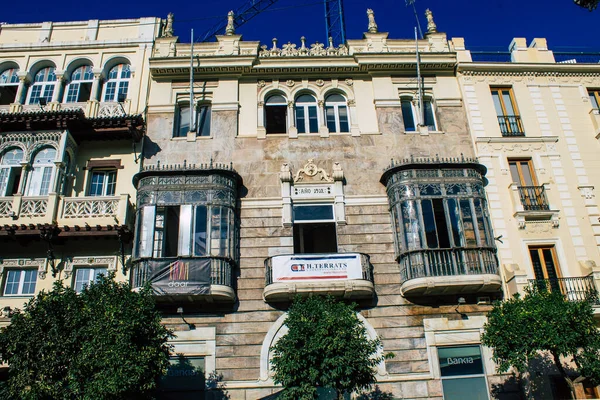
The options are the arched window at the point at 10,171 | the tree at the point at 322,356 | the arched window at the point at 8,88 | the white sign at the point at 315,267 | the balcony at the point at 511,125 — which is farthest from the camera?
the arched window at the point at 8,88

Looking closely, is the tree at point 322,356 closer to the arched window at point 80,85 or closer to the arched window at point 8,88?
the arched window at point 80,85

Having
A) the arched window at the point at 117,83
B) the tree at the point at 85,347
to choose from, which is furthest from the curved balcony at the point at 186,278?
the arched window at the point at 117,83

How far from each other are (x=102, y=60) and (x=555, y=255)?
775 inches

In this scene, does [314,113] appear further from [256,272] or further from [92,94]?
[92,94]

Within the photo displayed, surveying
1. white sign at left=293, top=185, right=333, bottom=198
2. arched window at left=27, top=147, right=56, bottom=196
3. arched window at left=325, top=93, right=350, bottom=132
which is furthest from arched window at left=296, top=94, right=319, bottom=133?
arched window at left=27, top=147, right=56, bottom=196

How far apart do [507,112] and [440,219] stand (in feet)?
21.3

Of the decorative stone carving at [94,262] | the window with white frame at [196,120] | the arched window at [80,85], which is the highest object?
the arched window at [80,85]

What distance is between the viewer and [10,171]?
61.9 feet

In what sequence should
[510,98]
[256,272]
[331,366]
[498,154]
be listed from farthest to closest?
1. [510,98]
2. [498,154]
3. [256,272]
4. [331,366]

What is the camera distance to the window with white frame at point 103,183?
63.5ft

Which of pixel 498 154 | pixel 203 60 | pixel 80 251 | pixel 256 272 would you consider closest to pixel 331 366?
pixel 256 272

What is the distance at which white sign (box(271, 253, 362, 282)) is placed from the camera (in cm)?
1698

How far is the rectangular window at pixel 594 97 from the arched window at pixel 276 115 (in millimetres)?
13186

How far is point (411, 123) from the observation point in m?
21.3
